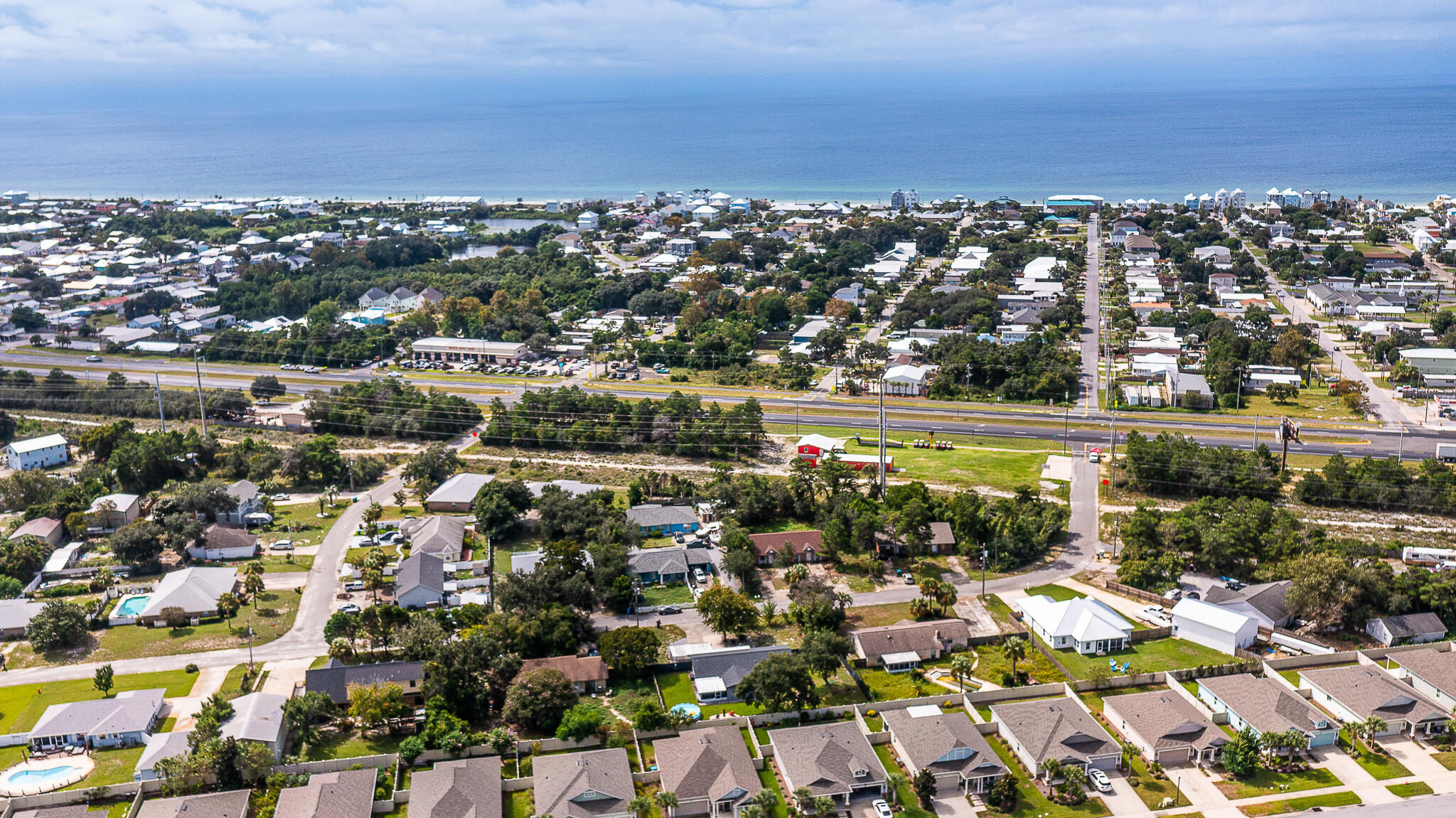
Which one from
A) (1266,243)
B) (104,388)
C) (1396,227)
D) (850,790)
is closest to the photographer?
(850,790)

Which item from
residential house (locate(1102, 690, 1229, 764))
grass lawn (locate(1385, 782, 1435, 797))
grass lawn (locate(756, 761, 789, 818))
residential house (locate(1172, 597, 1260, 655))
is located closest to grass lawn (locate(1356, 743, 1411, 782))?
grass lawn (locate(1385, 782, 1435, 797))

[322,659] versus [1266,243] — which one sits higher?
[1266,243]

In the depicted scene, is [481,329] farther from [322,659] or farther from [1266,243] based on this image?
[1266,243]

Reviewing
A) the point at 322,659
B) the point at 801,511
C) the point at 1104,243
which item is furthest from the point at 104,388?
the point at 1104,243

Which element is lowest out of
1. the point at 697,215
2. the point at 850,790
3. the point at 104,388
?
the point at 850,790

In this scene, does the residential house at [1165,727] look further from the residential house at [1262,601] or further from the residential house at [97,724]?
the residential house at [97,724]

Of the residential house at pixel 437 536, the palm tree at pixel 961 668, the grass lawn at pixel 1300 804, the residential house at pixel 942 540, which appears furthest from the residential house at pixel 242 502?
the grass lawn at pixel 1300 804
